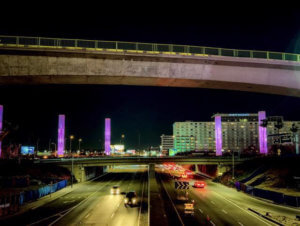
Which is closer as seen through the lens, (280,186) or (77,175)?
(280,186)

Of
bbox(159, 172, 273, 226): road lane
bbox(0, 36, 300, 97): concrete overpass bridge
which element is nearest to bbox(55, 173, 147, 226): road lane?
bbox(159, 172, 273, 226): road lane

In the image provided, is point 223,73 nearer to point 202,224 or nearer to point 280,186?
point 202,224

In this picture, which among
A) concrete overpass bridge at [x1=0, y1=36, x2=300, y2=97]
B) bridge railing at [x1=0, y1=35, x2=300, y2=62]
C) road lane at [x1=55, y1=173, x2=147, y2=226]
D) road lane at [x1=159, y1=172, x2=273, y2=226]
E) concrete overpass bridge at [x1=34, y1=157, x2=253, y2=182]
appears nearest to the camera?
concrete overpass bridge at [x1=0, y1=36, x2=300, y2=97]

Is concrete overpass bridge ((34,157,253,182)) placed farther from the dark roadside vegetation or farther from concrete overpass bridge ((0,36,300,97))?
concrete overpass bridge ((0,36,300,97))

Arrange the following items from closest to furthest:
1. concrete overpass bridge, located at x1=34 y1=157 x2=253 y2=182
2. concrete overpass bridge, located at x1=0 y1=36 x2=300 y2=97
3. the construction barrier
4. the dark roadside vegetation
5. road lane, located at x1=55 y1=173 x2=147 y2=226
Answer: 1. concrete overpass bridge, located at x1=0 y1=36 x2=300 y2=97
2. road lane, located at x1=55 y1=173 x2=147 y2=226
3. the construction barrier
4. the dark roadside vegetation
5. concrete overpass bridge, located at x1=34 y1=157 x2=253 y2=182

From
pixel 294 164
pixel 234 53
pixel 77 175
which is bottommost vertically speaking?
pixel 77 175

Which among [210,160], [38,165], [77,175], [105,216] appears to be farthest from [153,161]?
[105,216]

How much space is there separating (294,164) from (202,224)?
3487 centimetres

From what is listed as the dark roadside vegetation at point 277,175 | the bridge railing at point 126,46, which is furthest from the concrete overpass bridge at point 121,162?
the bridge railing at point 126,46

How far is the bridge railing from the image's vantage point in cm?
2032

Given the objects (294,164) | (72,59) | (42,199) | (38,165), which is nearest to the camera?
(72,59)

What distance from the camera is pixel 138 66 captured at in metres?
20.9

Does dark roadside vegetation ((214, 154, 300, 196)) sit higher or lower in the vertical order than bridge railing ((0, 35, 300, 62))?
lower

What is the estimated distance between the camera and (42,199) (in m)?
41.2
